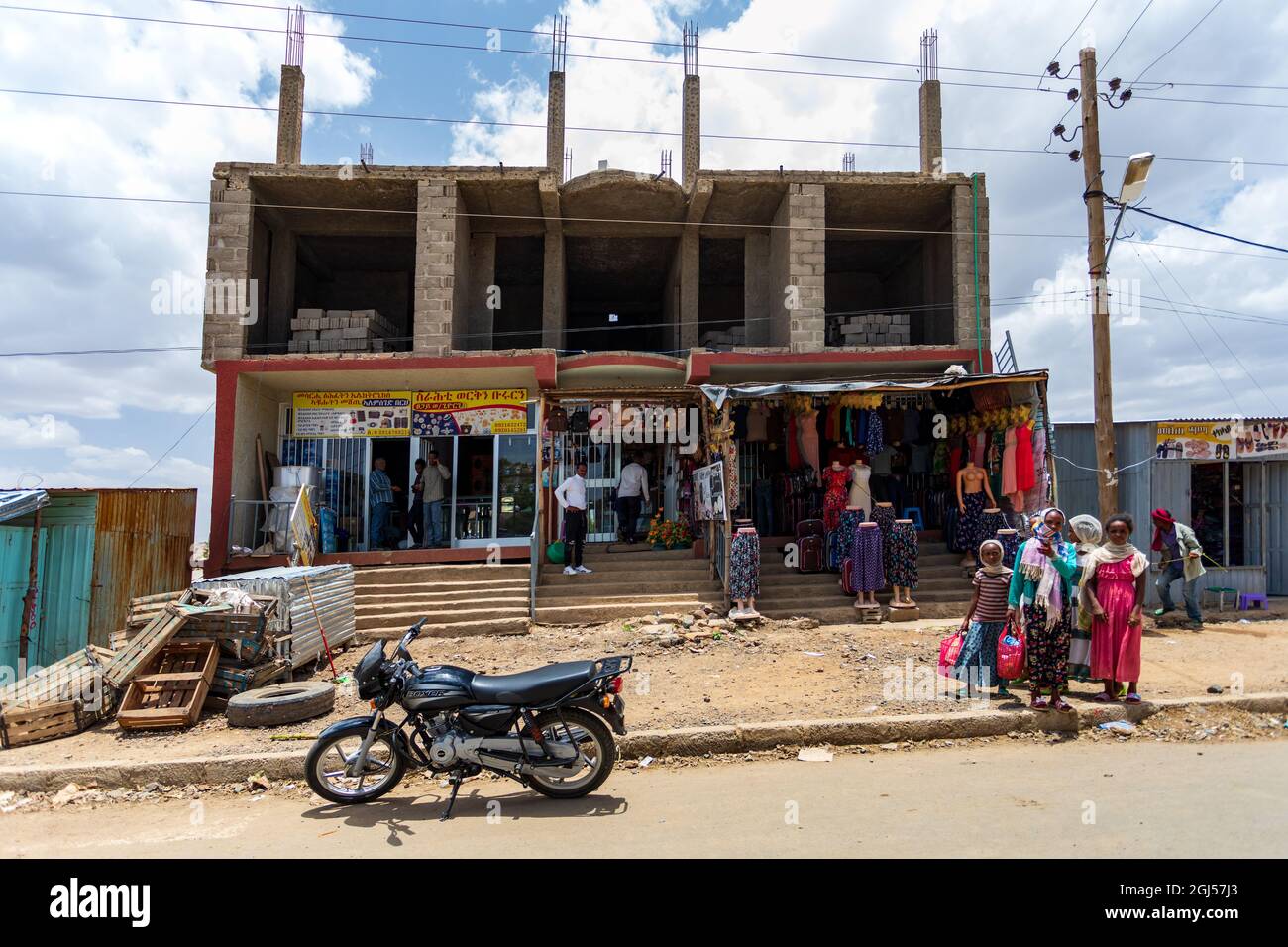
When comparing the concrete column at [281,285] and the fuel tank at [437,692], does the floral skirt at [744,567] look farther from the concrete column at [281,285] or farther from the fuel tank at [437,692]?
the concrete column at [281,285]

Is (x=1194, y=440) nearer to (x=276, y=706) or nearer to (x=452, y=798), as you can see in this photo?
(x=452, y=798)

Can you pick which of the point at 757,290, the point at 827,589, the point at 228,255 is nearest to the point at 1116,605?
the point at 827,589

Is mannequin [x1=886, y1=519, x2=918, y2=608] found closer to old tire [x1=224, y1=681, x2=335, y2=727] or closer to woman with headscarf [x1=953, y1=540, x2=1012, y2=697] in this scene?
woman with headscarf [x1=953, y1=540, x2=1012, y2=697]

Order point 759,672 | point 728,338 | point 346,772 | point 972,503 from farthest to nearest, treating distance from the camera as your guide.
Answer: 1. point 728,338
2. point 972,503
3. point 759,672
4. point 346,772

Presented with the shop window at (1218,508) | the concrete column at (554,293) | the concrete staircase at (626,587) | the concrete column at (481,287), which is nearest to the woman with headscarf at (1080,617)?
the concrete staircase at (626,587)

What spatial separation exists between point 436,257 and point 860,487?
898 centimetres

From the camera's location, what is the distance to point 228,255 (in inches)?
566

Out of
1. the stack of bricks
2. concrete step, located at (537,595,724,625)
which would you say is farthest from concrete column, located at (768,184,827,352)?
the stack of bricks

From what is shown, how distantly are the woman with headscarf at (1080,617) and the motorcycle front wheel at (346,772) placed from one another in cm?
549

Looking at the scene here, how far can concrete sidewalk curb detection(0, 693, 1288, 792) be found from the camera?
569cm

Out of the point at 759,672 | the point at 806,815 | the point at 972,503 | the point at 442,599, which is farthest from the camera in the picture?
the point at 972,503

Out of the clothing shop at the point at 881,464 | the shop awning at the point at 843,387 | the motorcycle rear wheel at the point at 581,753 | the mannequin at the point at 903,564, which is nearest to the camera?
the motorcycle rear wheel at the point at 581,753

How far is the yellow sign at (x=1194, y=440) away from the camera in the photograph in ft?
42.6
